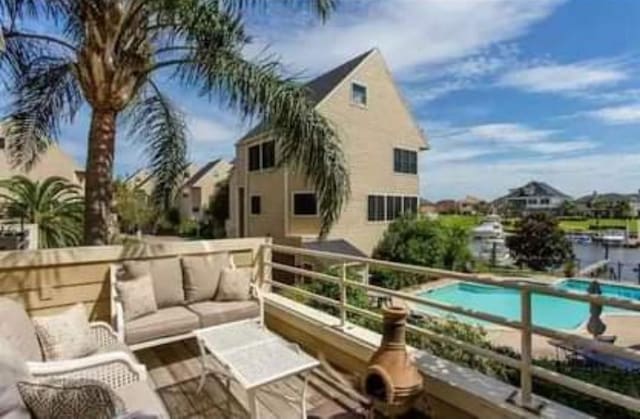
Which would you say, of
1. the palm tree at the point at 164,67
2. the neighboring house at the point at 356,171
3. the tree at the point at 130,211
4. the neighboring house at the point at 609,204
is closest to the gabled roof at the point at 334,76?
the neighboring house at the point at 356,171

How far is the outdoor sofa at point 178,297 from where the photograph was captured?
4129 millimetres

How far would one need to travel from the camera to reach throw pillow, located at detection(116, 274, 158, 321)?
4.18m

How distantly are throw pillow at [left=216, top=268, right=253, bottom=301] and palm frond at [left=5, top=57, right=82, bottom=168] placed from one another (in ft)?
10.6

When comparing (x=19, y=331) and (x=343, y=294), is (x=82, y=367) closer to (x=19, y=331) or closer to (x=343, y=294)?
(x=19, y=331)

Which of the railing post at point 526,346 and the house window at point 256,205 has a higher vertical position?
the house window at point 256,205

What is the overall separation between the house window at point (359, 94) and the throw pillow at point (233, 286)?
49.0 ft

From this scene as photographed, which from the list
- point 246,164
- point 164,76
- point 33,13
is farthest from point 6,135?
point 246,164

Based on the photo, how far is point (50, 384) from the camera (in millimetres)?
2119

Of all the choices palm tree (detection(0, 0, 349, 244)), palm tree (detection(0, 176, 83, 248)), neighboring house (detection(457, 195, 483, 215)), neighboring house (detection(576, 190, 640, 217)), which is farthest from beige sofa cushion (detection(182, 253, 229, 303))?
neighboring house (detection(457, 195, 483, 215))

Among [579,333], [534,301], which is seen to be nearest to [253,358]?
[579,333]

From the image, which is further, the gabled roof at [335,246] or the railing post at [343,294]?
the gabled roof at [335,246]

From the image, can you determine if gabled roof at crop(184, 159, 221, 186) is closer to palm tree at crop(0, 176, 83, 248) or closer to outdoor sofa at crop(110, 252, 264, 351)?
palm tree at crop(0, 176, 83, 248)

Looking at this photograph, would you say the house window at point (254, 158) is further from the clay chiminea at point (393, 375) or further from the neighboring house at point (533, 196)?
the neighboring house at point (533, 196)

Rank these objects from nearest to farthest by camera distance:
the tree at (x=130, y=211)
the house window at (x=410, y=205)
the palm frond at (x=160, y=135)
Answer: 1. the palm frond at (x=160, y=135)
2. the house window at (x=410, y=205)
3. the tree at (x=130, y=211)
